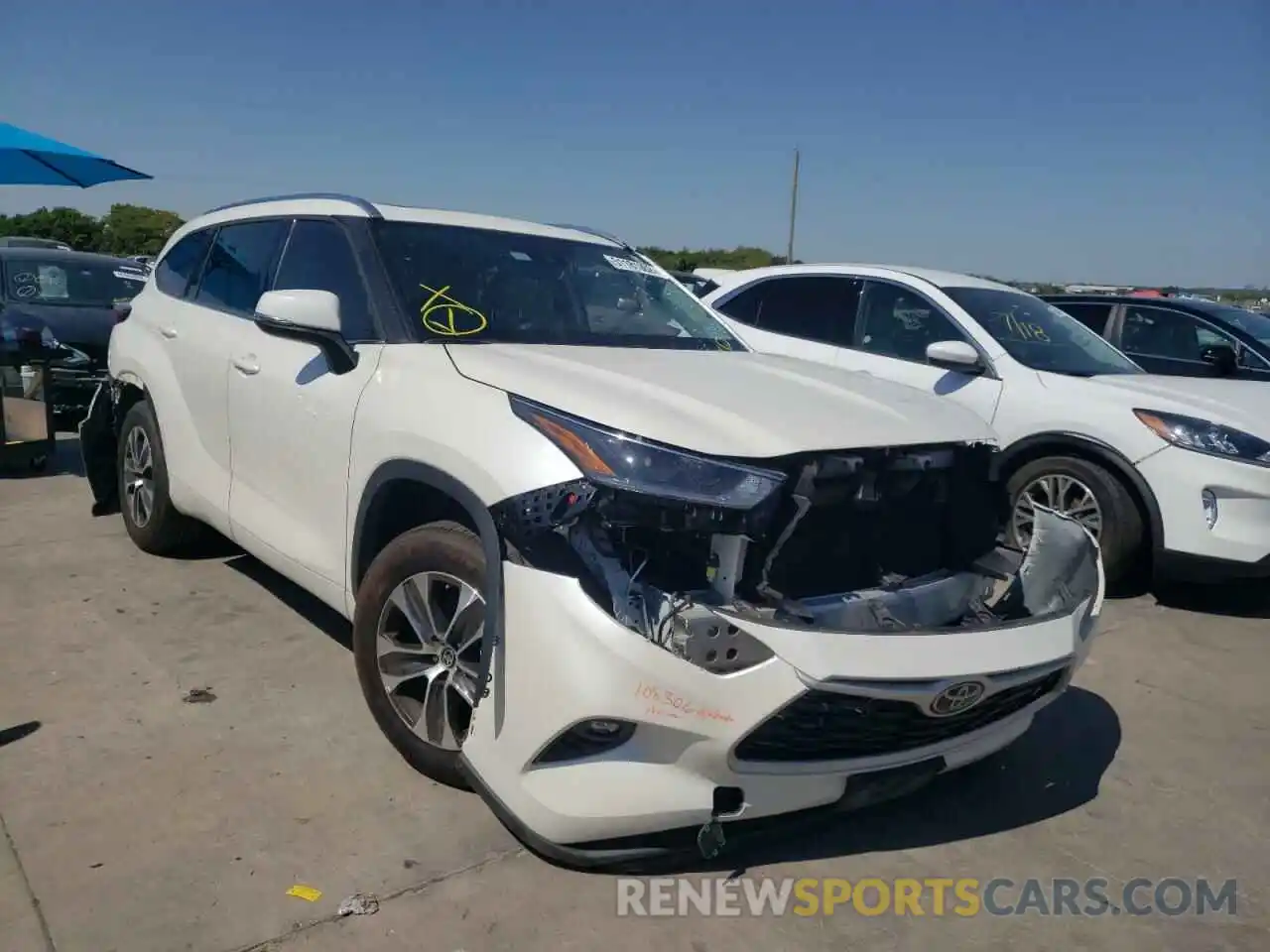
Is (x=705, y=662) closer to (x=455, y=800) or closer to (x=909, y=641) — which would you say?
(x=909, y=641)

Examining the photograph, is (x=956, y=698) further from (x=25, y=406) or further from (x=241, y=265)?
(x=25, y=406)

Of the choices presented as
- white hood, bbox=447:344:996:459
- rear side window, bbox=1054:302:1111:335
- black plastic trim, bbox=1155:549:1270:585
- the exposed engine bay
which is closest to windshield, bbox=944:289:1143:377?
black plastic trim, bbox=1155:549:1270:585

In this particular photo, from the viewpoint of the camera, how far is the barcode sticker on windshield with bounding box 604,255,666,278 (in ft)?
14.0

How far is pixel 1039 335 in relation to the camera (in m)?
6.27

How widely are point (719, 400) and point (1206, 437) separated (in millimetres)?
3471

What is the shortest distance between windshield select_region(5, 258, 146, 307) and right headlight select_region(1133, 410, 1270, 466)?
8083 millimetres

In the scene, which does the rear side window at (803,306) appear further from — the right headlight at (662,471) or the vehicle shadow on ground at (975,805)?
the right headlight at (662,471)

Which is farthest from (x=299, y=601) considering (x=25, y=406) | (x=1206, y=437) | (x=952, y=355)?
(x=1206, y=437)

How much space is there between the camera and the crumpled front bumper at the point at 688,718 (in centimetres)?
233

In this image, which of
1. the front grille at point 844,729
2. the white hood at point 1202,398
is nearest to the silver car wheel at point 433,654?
the front grille at point 844,729

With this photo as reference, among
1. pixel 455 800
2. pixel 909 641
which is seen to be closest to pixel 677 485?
pixel 909 641

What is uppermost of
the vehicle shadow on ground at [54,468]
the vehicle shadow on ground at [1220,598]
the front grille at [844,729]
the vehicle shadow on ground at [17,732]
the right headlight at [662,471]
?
the right headlight at [662,471]

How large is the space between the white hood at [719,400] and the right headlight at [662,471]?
0.03m

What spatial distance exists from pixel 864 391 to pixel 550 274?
137cm
